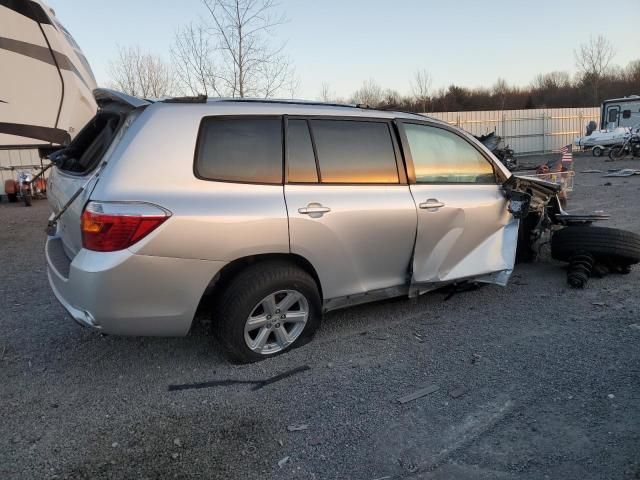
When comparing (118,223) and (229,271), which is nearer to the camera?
(118,223)

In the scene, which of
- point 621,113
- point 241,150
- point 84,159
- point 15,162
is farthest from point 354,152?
point 621,113

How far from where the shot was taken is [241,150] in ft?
11.7

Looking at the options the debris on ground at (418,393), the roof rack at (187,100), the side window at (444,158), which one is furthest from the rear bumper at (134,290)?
the side window at (444,158)

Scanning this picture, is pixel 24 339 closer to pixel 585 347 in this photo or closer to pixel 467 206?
pixel 467 206

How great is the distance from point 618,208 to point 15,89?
12.6 metres

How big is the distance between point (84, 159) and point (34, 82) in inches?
363

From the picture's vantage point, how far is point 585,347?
391 centimetres

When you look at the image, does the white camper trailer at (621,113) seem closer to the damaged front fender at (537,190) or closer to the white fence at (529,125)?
the white fence at (529,125)

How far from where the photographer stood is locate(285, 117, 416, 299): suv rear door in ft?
12.2

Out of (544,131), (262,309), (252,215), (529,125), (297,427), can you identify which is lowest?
(297,427)

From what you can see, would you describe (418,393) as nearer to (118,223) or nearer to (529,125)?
(118,223)

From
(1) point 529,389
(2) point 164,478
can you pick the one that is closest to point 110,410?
(2) point 164,478

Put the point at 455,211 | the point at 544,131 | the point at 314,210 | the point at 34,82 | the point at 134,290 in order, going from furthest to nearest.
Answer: the point at 544,131 < the point at 34,82 < the point at 455,211 < the point at 314,210 < the point at 134,290

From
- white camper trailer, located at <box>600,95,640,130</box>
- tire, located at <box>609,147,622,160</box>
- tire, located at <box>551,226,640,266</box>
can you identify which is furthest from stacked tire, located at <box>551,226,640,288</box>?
white camper trailer, located at <box>600,95,640,130</box>
